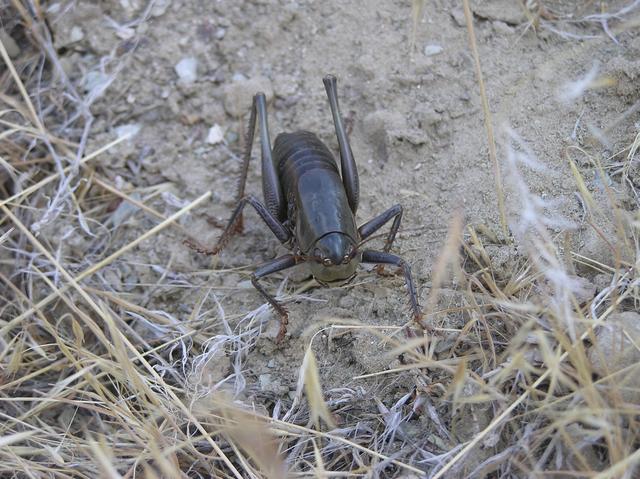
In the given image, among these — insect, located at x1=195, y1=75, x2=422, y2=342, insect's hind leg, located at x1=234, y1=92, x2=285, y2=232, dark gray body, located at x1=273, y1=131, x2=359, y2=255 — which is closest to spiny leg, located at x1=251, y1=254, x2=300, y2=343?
insect, located at x1=195, y1=75, x2=422, y2=342

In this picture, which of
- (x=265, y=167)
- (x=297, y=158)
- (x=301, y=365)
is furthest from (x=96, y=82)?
(x=301, y=365)

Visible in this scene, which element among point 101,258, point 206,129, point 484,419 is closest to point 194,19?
point 206,129

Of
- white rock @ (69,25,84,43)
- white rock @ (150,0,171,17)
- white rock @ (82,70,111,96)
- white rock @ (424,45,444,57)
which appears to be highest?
white rock @ (150,0,171,17)

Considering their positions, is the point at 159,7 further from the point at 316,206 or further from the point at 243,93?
the point at 316,206

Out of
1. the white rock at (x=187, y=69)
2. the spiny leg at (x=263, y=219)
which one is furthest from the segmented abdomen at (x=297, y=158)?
the white rock at (x=187, y=69)

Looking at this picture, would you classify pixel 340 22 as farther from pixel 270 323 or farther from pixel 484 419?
pixel 484 419

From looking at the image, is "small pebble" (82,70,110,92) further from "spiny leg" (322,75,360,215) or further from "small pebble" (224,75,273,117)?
"spiny leg" (322,75,360,215)
